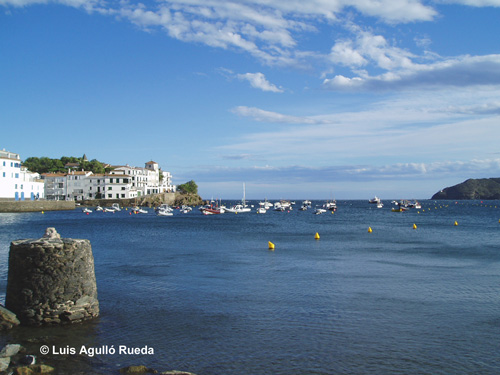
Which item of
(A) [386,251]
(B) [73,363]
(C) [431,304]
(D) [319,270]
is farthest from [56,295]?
(A) [386,251]

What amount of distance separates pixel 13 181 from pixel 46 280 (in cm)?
10912

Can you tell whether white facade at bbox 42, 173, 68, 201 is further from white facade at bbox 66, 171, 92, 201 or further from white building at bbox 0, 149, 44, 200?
white building at bbox 0, 149, 44, 200

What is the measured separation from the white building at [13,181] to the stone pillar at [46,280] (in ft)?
337

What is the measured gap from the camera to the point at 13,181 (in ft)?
365

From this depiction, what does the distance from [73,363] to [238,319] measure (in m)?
6.43

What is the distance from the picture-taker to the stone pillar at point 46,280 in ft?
50.8

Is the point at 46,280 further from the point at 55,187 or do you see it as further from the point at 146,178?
the point at 146,178

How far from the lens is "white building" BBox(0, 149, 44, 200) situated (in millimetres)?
106812

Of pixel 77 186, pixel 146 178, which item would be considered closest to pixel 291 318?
pixel 77 186

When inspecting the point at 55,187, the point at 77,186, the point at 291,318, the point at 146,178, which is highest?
the point at 146,178

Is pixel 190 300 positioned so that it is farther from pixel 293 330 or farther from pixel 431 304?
pixel 431 304

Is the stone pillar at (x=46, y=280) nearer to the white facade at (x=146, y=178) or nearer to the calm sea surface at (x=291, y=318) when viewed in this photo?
the calm sea surface at (x=291, y=318)

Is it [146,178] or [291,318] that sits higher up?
[146,178]

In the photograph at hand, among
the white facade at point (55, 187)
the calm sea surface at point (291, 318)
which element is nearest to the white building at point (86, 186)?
the white facade at point (55, 187)
